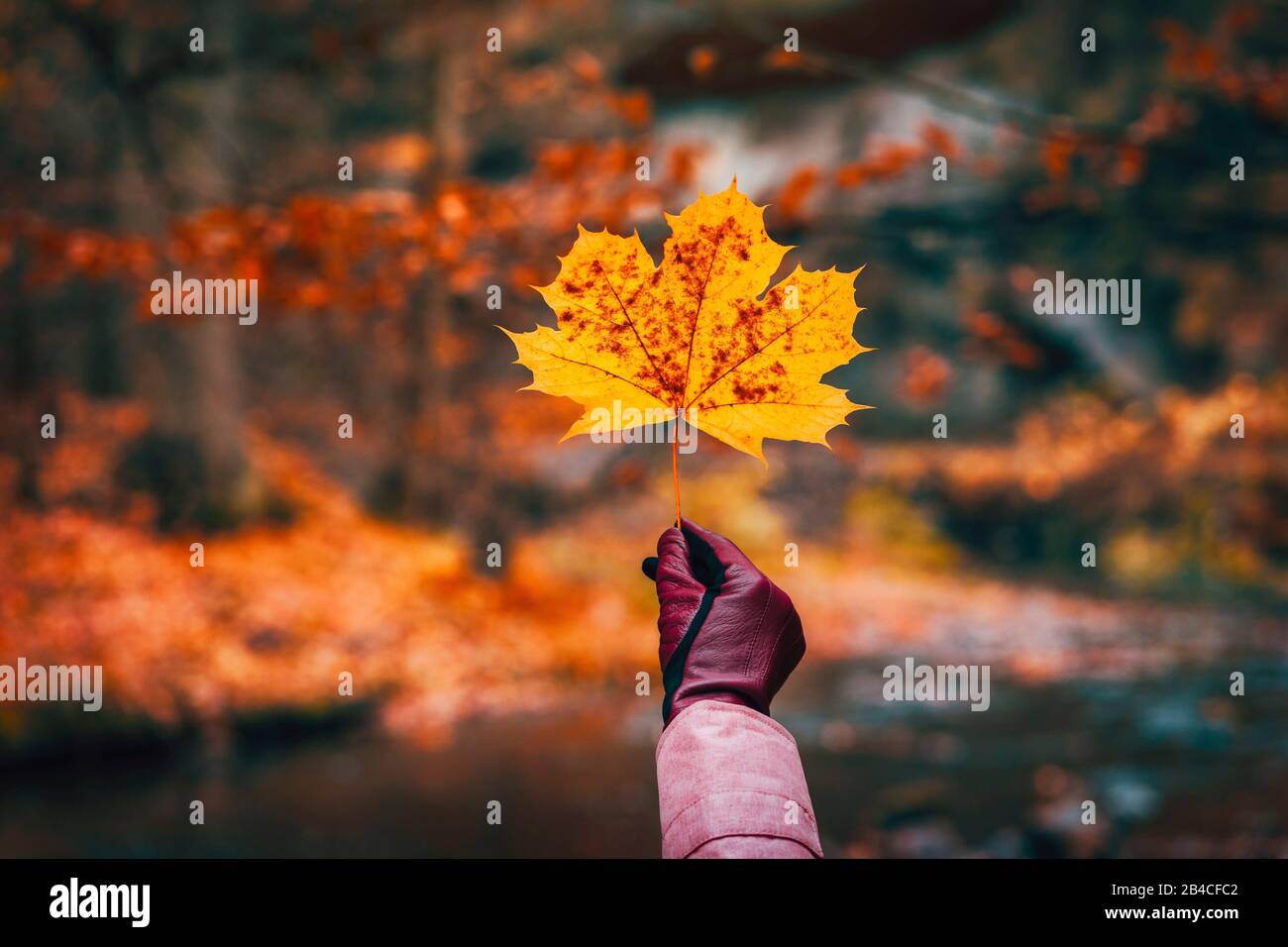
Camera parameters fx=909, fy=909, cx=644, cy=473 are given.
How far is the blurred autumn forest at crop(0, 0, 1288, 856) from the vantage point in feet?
14.9

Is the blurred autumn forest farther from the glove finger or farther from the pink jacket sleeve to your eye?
the pink jacket sleeve

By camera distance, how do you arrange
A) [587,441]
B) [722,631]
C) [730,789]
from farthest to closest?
[587,441] → [722,631] → [730,789]

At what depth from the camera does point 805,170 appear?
159 inches

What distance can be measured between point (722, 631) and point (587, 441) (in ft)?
45.5

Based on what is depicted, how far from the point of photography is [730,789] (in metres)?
1.14

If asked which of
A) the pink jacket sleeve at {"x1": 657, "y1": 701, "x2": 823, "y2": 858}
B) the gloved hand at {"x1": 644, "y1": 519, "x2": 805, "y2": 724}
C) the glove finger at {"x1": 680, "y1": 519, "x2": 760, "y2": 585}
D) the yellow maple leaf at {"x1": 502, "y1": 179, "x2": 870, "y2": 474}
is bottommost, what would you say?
the pink jacket sleeve at {"x1": 657, "y1": 701, "x2": 823, "y2": 858}

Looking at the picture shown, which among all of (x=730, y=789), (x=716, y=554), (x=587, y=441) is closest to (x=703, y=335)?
(x=716, y=554)

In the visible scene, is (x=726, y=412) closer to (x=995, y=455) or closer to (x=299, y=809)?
(x=299, y=809)

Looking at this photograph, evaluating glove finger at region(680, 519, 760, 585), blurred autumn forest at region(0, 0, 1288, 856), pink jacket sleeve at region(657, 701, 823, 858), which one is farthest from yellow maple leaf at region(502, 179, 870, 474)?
blurred autumn forest at region(0, 0, 1288, 856)

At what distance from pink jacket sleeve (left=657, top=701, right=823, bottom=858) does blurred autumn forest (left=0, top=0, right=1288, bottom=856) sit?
2.79m

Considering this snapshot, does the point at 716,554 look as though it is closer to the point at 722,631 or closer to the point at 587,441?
the point at 722,631

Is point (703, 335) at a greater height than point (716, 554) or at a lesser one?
greater

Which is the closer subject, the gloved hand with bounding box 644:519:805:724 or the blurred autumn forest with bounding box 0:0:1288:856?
the gloved hand with bounding box 644:519:805:724
